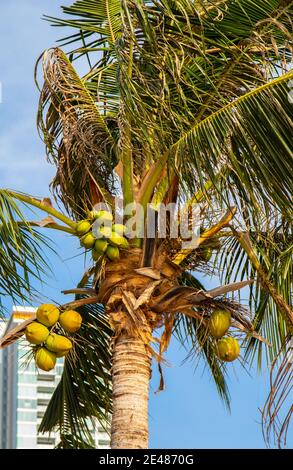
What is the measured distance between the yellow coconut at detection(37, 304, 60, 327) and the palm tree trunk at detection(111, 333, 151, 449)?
517 millimetres

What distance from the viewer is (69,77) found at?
9844 mm

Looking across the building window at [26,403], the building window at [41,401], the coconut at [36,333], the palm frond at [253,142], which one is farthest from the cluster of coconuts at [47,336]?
the building window at [26,403]

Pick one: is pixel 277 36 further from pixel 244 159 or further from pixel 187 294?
pixel 187 294

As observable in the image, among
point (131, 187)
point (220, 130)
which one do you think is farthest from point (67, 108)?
point (220, 130)

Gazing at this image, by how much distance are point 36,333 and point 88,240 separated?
804 millimetres

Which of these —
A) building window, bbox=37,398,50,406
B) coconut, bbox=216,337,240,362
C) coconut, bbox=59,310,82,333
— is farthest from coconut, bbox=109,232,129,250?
building window, bbox=37,398,50,406

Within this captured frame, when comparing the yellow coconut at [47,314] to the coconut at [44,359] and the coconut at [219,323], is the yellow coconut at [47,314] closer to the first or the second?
the coconut at [44,359]

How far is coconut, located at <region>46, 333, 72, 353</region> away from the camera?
8.56 meters

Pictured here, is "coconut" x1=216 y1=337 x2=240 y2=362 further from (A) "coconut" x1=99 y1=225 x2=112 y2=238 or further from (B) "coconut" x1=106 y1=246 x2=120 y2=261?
(A) "coconut" x1=99 y1=225 x2=112 y2=238

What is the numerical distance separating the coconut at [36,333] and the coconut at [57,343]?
1.7 inches

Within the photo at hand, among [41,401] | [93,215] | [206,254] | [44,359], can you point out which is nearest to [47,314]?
[44,359]

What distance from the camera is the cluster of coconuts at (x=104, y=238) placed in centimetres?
859

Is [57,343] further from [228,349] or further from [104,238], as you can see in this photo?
[228,349]

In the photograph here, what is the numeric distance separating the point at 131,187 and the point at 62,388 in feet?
9.99
